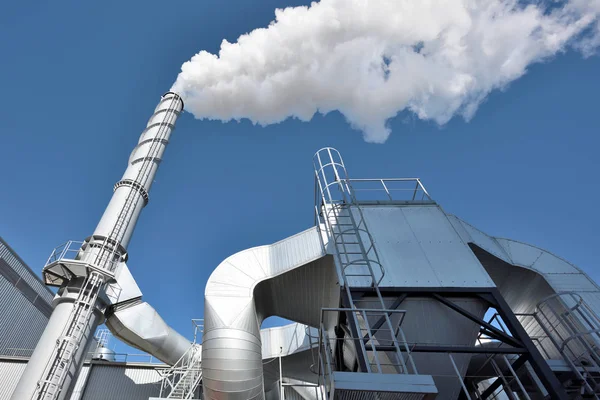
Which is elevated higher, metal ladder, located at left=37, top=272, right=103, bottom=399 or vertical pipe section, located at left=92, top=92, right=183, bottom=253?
vertical pipe section, located at left=92, top=92, right=183, bottom=253

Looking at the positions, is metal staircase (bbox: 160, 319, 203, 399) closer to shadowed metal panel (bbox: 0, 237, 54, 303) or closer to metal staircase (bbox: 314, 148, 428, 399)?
metal staircase (bbox: 314, 148, 428, 399)

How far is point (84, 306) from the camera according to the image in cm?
1298

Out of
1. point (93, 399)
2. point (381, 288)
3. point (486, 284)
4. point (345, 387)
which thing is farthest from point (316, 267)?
point (93, 399)

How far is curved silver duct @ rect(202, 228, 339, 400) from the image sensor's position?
10.7m

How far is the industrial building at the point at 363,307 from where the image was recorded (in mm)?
9781

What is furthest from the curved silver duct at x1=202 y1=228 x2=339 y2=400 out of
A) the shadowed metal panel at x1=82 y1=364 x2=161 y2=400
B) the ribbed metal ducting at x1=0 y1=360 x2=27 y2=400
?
the ribbed metal ducting at x1=0 y1=360 x2=27 y2=400

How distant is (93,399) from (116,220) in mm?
10994

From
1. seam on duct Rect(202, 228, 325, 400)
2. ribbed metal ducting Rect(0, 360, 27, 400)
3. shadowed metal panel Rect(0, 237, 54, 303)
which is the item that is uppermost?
shadowed metal panel Rect(0, 237, 54, 303)

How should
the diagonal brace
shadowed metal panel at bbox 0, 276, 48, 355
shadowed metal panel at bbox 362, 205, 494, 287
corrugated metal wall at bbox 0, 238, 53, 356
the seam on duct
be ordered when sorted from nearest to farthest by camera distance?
1. the diagonal brace
2. the seam on duct
3. shadowed metal panel at bbox 362, 205, 494, 287
4. shadowed metal panel at bbox 0, 276, 48, 355
5. corrugated metal wall at bbox 0, 238, 53, 356

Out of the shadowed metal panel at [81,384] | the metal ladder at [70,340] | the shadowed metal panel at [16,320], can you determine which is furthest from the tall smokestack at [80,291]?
the shadowed metal panel at [16,320]

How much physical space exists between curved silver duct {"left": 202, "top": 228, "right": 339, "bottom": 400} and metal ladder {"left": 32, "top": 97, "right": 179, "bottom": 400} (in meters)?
4.73

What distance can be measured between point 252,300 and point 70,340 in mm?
6223

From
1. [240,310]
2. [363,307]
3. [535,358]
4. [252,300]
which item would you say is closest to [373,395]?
[363,307]

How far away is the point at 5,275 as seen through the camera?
74.2 feet
